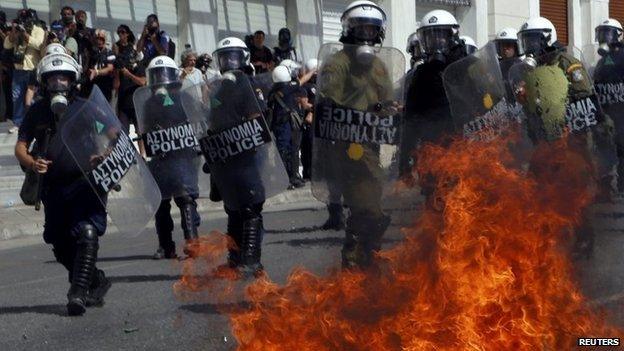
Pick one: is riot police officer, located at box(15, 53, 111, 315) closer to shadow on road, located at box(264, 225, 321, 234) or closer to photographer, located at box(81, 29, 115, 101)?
shadow on road, located at box(264, 225, 321, 234)

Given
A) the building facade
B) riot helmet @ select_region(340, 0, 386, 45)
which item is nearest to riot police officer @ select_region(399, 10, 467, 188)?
riot helmet @ select_region(340, 0, 386, 45)

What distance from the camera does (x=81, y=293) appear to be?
812 cm

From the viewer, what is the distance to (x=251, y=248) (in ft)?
29.3

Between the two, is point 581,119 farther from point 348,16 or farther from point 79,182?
point 79,182

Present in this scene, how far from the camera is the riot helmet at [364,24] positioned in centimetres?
723

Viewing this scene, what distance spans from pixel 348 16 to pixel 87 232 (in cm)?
214

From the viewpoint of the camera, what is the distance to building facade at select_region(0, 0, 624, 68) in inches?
814

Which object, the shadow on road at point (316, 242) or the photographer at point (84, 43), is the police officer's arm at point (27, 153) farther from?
the photographer at point (84, 43)

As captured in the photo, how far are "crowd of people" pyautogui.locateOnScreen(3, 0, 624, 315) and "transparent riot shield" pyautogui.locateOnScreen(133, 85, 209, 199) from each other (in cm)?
1

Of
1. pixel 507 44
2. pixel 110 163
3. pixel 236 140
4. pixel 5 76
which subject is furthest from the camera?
pixel 5 76

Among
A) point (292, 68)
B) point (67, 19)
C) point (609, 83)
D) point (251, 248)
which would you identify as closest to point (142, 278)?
point (251, 248)

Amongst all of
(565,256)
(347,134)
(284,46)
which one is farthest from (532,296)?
(284,46)

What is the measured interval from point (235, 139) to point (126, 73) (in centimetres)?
696

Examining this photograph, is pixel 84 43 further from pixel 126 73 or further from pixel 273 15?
pixel 273 15
